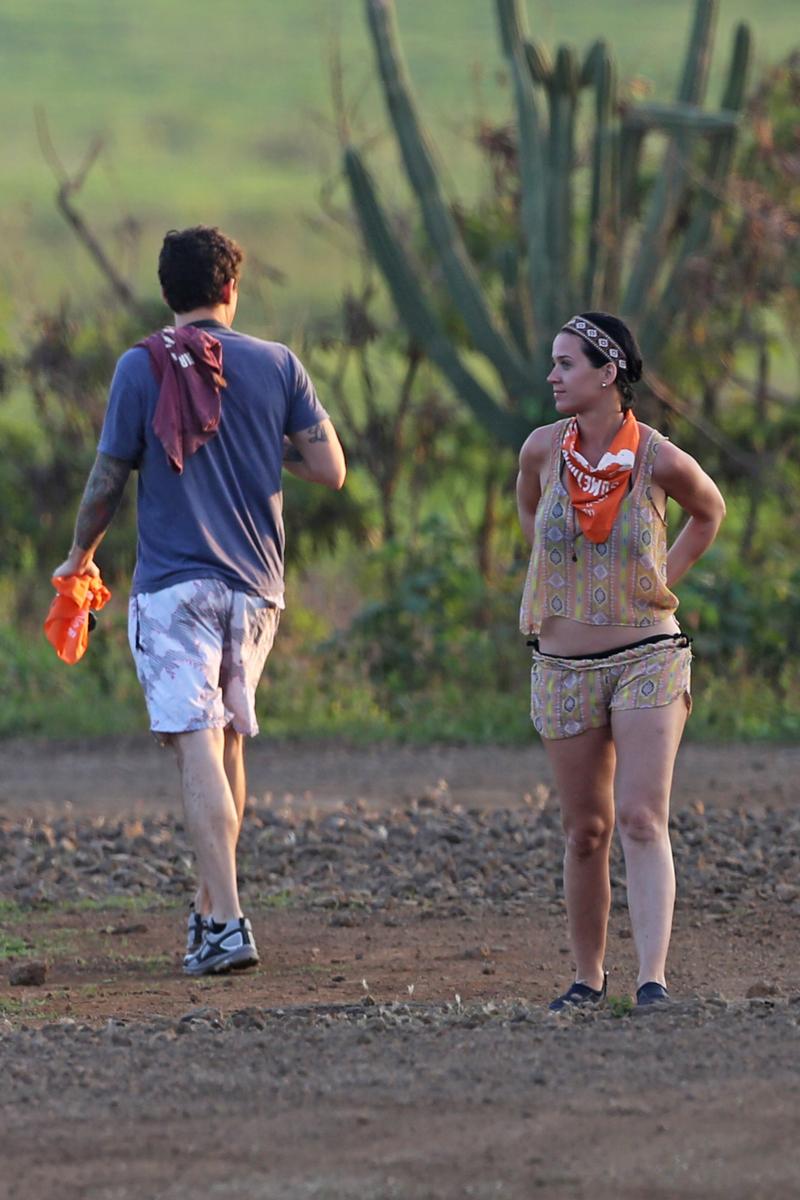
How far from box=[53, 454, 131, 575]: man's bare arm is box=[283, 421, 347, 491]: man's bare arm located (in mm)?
545

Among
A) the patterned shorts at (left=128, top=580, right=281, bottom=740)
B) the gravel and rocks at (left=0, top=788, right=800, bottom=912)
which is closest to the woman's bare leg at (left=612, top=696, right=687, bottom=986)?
the patterned shorts at (left=128, top=580, right=281, bottom=740)

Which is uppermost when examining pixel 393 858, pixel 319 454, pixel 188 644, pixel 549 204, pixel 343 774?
pixel 549 204

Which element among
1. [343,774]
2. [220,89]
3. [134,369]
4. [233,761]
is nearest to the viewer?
[134,369]

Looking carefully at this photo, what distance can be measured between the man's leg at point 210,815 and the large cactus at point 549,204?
6947 millimetres

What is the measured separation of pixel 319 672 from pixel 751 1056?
8034 mm

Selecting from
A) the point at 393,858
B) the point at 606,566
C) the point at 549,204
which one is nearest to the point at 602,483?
the point at 606,566

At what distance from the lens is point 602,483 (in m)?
5.25

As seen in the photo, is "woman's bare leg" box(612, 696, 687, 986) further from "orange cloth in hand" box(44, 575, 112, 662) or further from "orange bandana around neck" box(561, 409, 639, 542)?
"orange cloth in hand" box(44, 575, 112, 662)

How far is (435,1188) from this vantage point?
3.88 m

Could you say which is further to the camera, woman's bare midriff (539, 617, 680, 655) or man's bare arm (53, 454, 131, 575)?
man's bare arm (53, 454, 131, 575)

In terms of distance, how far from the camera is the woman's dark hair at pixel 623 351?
17.5ft

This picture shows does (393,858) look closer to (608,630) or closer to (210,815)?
(210,815)

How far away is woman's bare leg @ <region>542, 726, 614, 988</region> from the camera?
533 cm

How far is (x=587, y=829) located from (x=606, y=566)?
664 mm
